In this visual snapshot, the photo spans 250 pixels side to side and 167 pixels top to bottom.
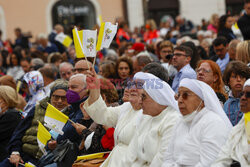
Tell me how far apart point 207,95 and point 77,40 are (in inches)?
67.5

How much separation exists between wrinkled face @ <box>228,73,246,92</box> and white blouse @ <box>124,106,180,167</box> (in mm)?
868

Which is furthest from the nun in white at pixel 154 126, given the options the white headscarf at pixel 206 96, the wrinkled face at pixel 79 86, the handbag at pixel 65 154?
the wrinkled face at pixel 79 86

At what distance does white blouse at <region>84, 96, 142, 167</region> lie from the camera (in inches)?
227

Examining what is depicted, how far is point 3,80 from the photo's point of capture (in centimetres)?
987

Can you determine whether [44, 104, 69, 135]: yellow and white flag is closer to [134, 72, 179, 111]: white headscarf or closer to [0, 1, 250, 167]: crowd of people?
[0, 1, 250, 167]: crowd of people

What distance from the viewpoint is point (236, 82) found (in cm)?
584

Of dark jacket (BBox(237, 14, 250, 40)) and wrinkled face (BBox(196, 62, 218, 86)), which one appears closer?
wrinkled face (BBox(196, 62, 218, 86))

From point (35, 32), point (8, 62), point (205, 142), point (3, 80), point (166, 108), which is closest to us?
point (205, 142)

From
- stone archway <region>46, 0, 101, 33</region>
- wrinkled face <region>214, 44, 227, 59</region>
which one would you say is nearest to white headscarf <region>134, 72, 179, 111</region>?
wrinkled face <region>214, 44, 227, 59</region>

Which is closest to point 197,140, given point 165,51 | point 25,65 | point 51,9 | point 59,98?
point 59,98

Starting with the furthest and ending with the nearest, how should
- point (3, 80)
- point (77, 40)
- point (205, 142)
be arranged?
1. point (3, 80)
2. point (77, 40)
3. point (205, 142)

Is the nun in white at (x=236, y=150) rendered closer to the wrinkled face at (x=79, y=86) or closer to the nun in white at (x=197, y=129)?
the nun in white at (x=197, y=129)

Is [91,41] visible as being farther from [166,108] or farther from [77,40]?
[166,108]

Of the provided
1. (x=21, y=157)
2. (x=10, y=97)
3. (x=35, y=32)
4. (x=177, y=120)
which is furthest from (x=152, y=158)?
(x=35, y=32)
